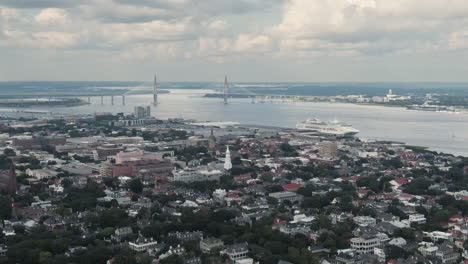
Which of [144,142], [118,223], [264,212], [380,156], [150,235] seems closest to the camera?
[150,235]

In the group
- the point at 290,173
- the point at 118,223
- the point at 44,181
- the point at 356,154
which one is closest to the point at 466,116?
the point at 356,154

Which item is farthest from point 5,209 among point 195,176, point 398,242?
point 398,242

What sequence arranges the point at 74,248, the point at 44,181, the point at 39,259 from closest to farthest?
the point at 39,259
the point at 74,248
the point at 44,181

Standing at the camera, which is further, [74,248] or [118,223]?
[118,223]

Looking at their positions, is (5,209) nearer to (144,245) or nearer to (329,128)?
(144,245)

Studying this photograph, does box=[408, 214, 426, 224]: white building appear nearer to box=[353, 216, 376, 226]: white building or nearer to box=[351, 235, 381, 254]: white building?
box=[353, 216, 376, 226]: white building

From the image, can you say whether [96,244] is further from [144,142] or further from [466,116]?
[466,116]

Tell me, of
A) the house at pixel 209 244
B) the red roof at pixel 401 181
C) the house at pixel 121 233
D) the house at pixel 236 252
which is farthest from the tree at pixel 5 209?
the red roof at pixel 401 181

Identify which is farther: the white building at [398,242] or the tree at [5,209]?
the tree at [5,209]

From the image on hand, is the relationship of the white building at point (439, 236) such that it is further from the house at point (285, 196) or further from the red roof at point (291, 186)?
the red roof at point (291, 186)
